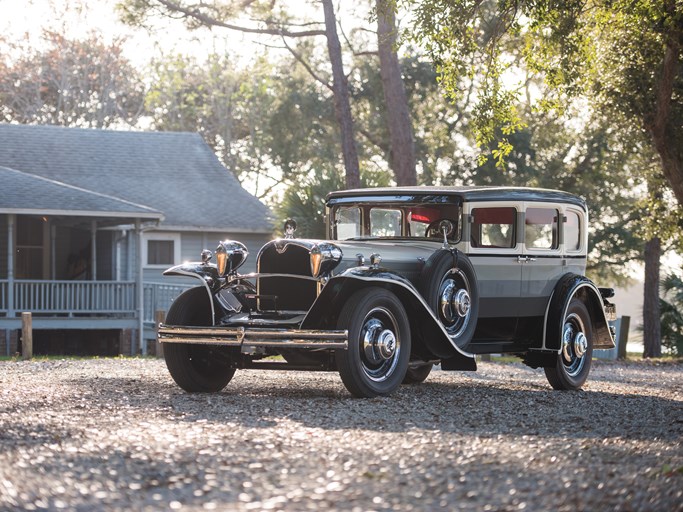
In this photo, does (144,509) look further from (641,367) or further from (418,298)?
(641,367)

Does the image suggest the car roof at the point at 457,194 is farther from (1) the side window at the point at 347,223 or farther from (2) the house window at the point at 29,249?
(2) the house window at the point at 29,249

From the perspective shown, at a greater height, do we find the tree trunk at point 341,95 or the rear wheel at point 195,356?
the tree trunk at point 341,95

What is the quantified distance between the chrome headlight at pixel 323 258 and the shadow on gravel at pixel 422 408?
115 cm

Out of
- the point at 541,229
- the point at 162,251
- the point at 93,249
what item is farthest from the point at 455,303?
the point at 162,251

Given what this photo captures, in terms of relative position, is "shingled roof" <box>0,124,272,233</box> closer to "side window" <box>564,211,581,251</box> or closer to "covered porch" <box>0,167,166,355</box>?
"covered porch" <box>0,167,166,355</box>

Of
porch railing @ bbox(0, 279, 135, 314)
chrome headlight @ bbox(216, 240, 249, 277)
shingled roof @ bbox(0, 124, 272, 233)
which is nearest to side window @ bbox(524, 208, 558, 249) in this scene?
chrome headlight @ bbox(216, 240, 249, 277)

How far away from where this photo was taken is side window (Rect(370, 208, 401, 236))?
12.8 m

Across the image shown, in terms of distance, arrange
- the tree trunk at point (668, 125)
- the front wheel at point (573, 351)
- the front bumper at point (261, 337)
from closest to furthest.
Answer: the front bumper at point (261, 337)
the front wheel at point (573, 351)
the tree trunk at point (668, 125)

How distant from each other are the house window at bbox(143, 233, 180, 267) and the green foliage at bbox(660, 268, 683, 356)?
12.1 m

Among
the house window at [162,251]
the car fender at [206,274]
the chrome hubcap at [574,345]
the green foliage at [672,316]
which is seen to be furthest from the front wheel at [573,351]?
the house window at [162,251]

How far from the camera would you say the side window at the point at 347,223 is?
1312 cm

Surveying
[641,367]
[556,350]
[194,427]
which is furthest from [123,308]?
[194,427]

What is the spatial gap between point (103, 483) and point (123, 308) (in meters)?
19.9

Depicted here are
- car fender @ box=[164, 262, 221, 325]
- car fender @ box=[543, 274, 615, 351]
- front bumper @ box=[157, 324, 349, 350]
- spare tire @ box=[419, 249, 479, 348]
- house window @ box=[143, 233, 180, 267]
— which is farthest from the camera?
house window @ box=[143, 233, 180, 267]
